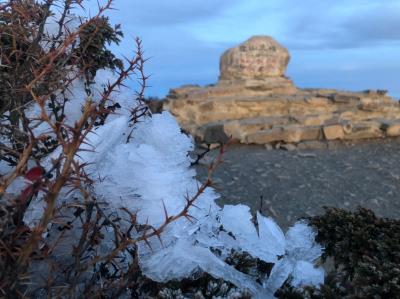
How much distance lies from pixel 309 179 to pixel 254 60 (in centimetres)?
694

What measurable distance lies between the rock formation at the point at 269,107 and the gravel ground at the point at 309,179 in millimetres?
507

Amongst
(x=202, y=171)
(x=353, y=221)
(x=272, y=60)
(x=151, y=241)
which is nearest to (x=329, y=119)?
(x=272, y=60)

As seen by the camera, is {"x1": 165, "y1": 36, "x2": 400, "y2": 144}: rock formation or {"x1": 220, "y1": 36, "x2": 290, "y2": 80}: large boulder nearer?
{"x1": 165, "y1": 36, "x2": 400, "y2": 144}: rock formation

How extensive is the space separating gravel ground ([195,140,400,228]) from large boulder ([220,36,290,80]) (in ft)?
15.0

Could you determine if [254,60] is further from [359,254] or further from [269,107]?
[359,254]

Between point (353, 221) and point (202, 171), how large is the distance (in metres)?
6.01

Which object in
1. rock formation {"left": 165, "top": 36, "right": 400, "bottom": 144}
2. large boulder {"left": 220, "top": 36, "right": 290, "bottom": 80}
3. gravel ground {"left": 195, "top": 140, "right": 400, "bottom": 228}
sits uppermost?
large boulder {"left": 220, "top": 36, "right": 290, "bottom": 80}

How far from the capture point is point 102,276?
2225mm

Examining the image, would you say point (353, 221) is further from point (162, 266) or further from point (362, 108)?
point (362, 108)

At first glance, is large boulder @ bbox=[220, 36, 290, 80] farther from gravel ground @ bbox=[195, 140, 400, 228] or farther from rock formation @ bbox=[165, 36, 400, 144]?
gravel ground @ bbox=[195, 140, 400, 228]

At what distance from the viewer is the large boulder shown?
592 inches

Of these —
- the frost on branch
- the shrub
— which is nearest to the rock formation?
the shrub

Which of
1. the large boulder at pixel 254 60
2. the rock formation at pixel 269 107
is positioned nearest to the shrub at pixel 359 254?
the rock formation at pixel 269 107

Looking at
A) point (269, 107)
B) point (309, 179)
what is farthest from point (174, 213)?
point (269, 107)
